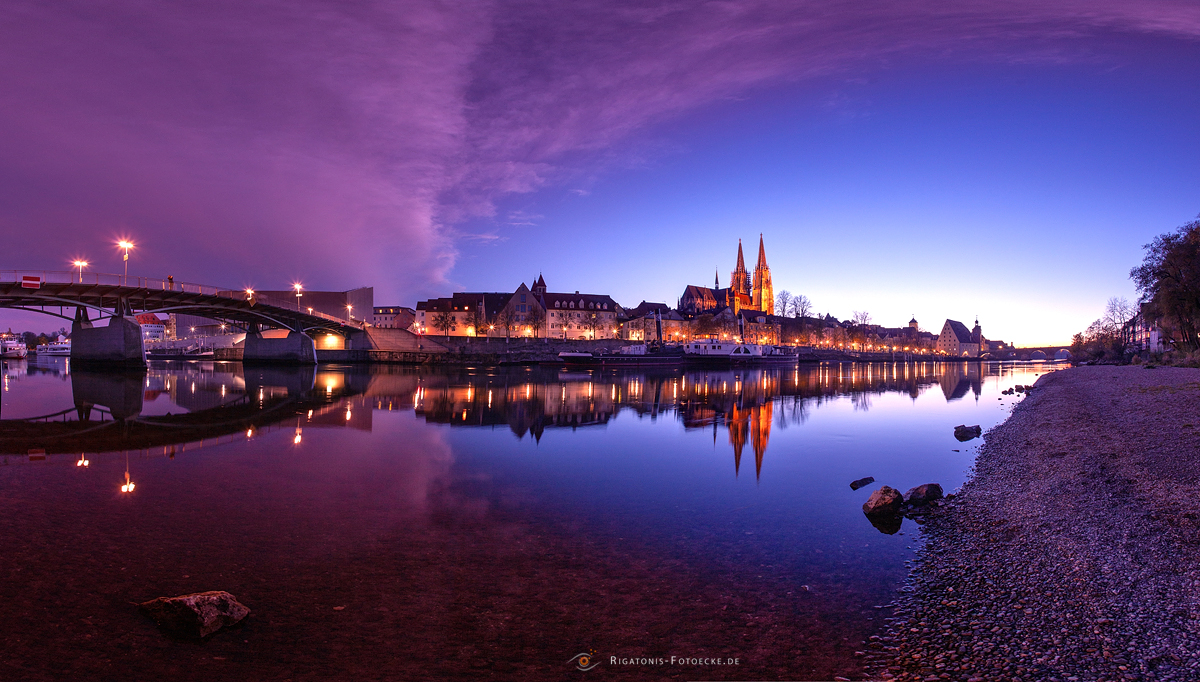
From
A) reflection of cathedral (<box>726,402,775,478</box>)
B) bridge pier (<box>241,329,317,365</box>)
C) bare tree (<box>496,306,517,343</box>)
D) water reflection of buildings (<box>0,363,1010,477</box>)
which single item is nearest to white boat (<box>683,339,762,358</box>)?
bare tree (<box>496,306,517,343</box>)

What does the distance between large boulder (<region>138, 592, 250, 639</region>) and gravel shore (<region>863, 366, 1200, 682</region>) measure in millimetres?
6793

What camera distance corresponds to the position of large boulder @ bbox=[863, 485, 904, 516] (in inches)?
432

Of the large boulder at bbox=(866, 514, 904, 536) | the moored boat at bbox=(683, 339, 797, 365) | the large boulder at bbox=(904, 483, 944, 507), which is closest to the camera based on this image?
the large boulder at bbox=(866, 514, 904, 536)

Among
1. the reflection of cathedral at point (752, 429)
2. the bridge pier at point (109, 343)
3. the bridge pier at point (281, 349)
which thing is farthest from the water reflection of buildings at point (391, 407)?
the bridge pier at point (281, 349)

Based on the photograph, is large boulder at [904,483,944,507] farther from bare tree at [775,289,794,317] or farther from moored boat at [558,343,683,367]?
bare tree at [775,289,794,317]

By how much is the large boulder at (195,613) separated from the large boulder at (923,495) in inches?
471

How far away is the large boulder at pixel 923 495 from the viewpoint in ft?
38.3

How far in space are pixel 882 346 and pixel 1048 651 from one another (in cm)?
21080

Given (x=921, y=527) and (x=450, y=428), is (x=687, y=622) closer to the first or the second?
(x=921, y=527)

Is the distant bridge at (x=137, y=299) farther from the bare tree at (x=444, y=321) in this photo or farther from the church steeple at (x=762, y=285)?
the church steeple at (x=762, y=285)

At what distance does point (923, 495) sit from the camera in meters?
11.8

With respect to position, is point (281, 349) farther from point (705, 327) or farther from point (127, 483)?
point (705, 327)

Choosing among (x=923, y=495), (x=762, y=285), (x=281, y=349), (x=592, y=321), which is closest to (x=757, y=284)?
(x=762, y=285)

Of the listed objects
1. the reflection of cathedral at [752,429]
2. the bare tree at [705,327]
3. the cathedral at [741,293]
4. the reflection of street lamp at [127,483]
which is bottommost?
the reflection of cathedral at [752,429]
